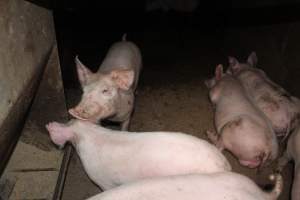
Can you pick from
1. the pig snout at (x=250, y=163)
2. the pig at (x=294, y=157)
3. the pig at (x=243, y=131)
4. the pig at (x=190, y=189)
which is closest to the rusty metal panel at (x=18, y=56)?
the pig at (x=190, y=189)

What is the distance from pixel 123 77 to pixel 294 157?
4.38 ft

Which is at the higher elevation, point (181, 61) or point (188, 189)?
point (188, 189)

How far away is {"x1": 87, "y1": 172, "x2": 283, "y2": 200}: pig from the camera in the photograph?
1.94 meters

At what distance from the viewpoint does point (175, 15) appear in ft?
18.9

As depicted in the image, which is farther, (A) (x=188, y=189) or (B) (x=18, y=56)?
(B) (x=18, y=56)

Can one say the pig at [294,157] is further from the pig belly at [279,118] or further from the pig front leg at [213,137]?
the pig front leg at [213,137]

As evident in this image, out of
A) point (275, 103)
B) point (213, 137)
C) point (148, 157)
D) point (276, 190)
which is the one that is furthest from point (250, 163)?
point (148, 157)

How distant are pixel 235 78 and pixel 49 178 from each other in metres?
1.88

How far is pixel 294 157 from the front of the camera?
291 cm

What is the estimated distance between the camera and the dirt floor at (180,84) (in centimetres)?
322

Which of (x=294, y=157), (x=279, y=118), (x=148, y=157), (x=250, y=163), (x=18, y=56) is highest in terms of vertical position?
(x=18, y=56)

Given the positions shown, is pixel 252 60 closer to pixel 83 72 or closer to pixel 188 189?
pixel 83 72

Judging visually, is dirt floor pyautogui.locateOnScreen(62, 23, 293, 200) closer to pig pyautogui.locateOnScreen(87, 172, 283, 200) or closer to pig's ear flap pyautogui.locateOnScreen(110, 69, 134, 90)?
pig's ear flap pyautogui.locateOnScreen(110, 69, 134, 90)

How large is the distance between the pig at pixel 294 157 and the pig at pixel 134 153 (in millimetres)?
514
